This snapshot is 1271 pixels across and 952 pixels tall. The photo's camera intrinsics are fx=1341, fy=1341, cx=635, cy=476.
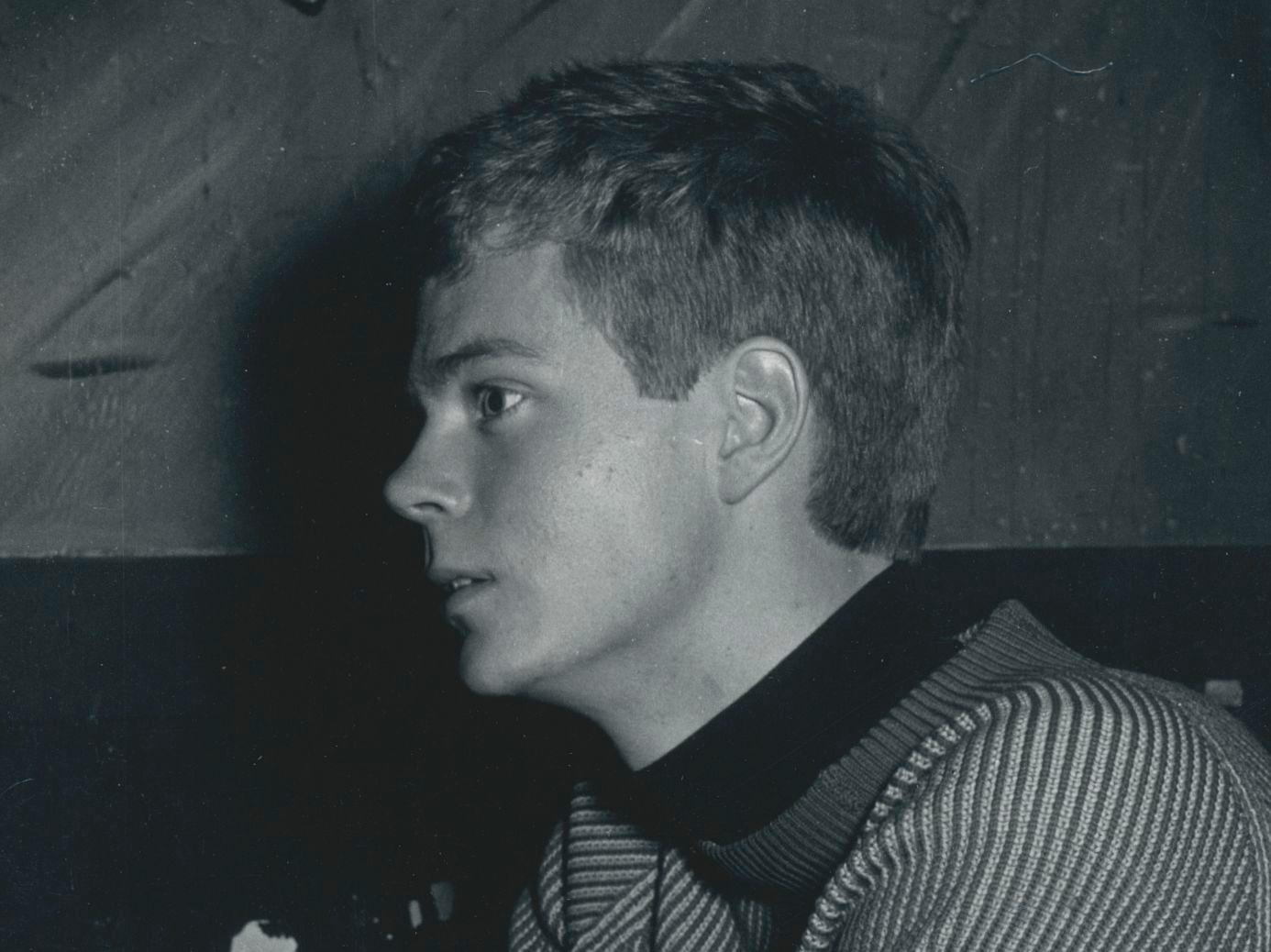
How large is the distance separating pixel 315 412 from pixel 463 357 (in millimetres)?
589

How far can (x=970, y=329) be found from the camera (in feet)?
5.41

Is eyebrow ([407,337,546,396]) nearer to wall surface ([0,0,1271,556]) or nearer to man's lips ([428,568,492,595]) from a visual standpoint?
man's lips ([428,568,492,595])

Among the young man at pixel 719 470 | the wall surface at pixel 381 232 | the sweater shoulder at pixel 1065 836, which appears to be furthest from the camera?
the wall surface at pixel 381 232

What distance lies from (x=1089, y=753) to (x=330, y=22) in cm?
106

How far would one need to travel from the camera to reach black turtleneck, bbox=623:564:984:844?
843mm

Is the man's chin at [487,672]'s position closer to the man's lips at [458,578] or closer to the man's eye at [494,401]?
the man's lips at [458,578]

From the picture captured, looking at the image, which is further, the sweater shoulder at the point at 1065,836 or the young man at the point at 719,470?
the young man at the point at 719,470

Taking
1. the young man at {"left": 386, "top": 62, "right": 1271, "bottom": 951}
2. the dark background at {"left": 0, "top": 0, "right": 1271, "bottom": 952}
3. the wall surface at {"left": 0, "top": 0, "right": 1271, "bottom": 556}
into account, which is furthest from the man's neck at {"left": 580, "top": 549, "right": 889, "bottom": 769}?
the wall surface at {"left": 0, "top": 0, "right": 1271, "bottom": 556}

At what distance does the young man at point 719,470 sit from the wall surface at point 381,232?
482 mm

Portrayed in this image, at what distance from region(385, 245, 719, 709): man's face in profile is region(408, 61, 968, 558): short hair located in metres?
0.02

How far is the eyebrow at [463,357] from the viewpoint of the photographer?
869mm

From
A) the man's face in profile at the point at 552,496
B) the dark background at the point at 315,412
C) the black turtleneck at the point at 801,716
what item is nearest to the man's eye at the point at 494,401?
the man's face in profile at the point at 552,496

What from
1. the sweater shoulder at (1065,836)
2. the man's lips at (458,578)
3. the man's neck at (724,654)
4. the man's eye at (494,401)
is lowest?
the sweater shoulder at (1065,836)

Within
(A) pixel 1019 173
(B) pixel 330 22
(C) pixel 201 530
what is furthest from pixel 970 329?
(C) pixel 201 530
